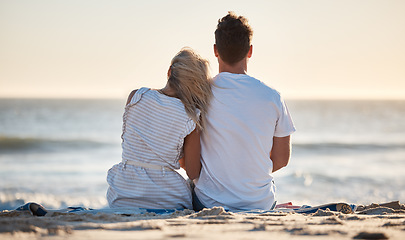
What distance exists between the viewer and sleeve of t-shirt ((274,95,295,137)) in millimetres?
3291

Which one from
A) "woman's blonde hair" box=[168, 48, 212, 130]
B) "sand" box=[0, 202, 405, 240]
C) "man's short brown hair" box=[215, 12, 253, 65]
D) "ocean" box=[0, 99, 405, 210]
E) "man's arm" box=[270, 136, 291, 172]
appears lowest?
"ocean" box=[0, 99, 405, 210]

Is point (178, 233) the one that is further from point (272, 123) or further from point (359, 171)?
point (359, 171)

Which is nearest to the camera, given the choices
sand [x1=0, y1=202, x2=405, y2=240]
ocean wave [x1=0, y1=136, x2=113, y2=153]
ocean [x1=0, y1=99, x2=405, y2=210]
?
sand [x1=0, y1=202, x2=405, y2=240]

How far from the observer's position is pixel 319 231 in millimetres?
2365

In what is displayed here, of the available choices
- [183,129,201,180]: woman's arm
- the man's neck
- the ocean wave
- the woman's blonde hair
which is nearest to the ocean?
the ocean wave

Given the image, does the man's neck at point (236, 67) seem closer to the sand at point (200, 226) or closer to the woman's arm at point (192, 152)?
the woman's arm at point (192, 152)

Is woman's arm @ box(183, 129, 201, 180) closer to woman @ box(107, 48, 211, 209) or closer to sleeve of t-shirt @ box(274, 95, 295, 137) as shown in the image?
woman @ box(107, 48, 211, 209)

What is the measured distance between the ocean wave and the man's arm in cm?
1483

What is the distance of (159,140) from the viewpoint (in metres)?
3.22

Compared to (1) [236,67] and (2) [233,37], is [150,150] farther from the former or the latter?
(2) [233,37]

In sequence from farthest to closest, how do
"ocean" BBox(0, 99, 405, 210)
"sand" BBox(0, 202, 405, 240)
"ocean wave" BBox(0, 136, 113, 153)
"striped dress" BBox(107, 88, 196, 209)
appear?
"ocean wave" BBox(0, 136, 113, 153)
"ocean" BBox(0, 99, 405, 210)
"striped dress" BBox(107, 88, 196, 209)
"sand" BBox(0, 202, 405, 240)

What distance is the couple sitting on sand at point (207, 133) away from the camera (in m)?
3.22

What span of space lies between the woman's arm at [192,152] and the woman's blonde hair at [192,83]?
8cm

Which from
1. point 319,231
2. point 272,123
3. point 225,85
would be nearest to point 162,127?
point 225,85
